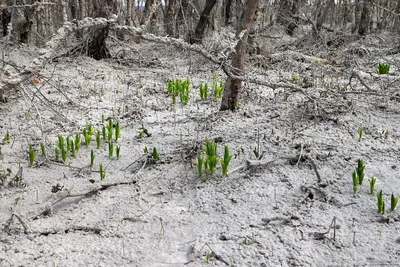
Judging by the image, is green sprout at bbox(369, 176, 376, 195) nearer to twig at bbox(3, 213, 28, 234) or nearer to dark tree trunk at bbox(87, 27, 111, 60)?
twig at bbox(3, 213, 28, 234)

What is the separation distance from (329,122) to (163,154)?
1.70 m

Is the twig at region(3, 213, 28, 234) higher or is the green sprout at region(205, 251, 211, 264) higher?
the twig at region(3, 213, 28, 234)

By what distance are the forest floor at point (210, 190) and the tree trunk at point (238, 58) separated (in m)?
0.17

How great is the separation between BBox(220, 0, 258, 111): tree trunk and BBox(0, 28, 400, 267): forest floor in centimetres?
17

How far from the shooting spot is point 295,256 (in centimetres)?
218

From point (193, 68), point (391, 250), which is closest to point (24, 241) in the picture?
point (391, 250)

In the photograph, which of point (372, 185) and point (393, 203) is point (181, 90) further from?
point (393, 203)

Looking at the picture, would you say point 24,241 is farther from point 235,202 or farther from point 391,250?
point 391,250

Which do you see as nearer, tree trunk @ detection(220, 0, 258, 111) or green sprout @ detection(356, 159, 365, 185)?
green sprout @ detection(356, 159, 365, 185)

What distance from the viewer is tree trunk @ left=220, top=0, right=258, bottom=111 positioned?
385cm

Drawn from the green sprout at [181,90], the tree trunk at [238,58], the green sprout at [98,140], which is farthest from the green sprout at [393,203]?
the green sprout at [181,90]

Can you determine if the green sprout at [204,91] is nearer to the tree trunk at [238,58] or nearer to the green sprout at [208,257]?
the tree trunk at [238,58]

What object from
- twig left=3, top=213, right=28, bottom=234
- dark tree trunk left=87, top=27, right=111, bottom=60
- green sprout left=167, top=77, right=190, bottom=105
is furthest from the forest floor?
dark tree trunk left=87, top=27, right=111, bottom=60

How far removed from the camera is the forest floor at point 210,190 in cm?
224
